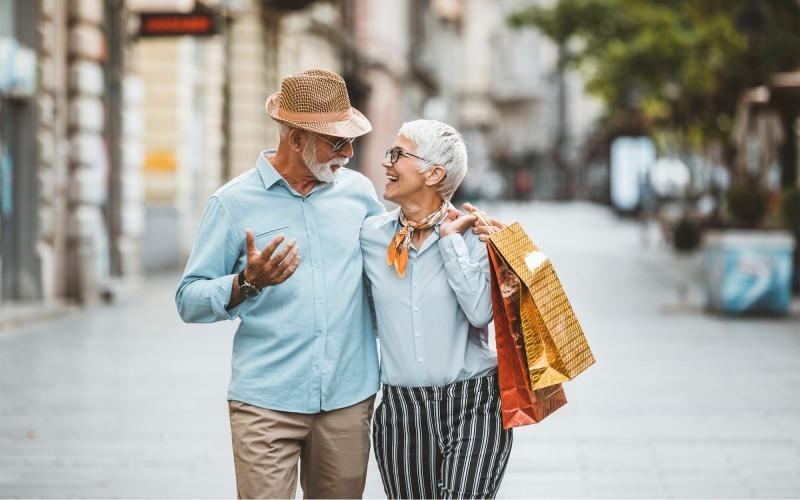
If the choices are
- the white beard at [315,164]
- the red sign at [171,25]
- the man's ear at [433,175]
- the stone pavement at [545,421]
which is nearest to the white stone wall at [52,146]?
the stone pavement at [545,421]

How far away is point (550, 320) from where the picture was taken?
149 inches

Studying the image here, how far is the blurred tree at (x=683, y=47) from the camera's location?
845 inches

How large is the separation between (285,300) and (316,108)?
1.82 ft

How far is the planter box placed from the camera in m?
14.1

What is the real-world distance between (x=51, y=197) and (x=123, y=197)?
2.67m

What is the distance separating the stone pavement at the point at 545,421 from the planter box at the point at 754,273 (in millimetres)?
272

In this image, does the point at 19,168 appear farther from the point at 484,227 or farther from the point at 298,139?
the point at 484,227

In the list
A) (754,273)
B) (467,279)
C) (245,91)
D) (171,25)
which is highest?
(171,25)

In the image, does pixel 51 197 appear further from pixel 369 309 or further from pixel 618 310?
pixel 369 309

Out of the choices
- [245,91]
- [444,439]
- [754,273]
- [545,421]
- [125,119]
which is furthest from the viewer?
[245,91]

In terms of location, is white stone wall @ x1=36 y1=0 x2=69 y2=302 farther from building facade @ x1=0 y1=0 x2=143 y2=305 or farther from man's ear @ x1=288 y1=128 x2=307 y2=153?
man's ear @ x1=288 y1=128 x2=307 y2=153

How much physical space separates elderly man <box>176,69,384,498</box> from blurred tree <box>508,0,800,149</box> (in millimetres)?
15724

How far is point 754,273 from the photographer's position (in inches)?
560

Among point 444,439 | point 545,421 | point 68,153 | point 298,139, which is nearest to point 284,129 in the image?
point 298,139
